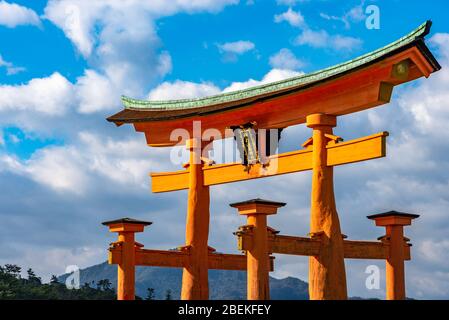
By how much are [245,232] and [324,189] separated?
1998 mm

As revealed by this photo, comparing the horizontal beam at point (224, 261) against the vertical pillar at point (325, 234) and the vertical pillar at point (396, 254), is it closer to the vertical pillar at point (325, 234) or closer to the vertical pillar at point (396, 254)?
the vertical pillar at point (325, 234)

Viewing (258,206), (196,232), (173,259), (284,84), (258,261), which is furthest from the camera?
(196,232)

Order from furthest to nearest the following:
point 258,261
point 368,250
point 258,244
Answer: point 368,250 → point 258,261 → point 258,244

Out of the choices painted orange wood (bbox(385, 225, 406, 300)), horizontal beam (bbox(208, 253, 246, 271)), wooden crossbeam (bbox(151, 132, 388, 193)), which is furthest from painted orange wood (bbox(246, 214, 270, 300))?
painted orange wood (bbox(385, 225, 406, 300))

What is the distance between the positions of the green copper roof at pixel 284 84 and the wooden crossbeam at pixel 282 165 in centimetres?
147

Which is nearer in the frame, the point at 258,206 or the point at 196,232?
the point at 258,206

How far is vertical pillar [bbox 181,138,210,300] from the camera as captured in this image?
59.0ft

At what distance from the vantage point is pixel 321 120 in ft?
51.2

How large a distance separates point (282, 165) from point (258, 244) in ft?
7.82

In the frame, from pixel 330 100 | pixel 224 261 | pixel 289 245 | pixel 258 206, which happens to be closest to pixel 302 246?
pixel 289 245

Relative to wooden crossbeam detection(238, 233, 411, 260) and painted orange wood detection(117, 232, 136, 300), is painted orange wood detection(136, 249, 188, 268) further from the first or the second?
wooden crossbeam detection(238, 233, 411, 260)

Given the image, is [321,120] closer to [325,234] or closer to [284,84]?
[284,84]

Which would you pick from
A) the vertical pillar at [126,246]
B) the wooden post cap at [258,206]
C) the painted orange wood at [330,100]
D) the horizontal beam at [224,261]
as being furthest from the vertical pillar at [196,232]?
the wooden post cap at [258,206]

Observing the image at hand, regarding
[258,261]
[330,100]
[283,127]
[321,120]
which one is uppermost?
[330,100]
